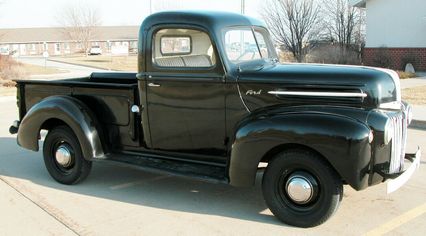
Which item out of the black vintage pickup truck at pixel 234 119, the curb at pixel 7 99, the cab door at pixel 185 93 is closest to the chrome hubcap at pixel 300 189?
the black vintage pickup truck at pixel 234 119

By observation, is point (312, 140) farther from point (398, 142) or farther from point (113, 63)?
point (113, 63)

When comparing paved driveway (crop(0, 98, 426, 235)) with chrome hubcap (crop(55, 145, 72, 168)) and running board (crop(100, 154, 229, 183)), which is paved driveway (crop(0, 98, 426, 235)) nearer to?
chrome hubcap (crop(55, 145, 72, 168))

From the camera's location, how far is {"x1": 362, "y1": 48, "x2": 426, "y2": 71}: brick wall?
2305 cm

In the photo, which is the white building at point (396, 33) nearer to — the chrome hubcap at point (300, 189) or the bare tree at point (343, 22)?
the bare tree at point (343, 22)

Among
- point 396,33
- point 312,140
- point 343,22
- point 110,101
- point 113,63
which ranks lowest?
point 312,140

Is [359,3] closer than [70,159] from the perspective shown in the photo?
No

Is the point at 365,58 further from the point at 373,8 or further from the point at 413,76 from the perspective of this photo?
the point at 413,76

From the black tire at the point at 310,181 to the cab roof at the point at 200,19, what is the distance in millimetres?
1522

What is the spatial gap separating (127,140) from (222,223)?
66.9 inches

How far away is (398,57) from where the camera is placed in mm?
23531

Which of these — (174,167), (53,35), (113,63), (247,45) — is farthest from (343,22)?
(53,35)

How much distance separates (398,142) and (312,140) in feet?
2.76

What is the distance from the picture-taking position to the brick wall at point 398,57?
2305 cm

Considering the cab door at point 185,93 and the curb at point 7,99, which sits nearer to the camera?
the cab door at point 185,93
